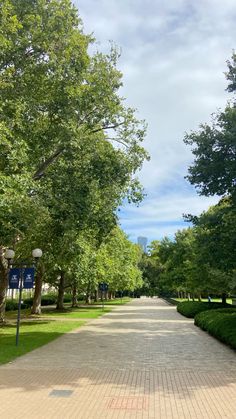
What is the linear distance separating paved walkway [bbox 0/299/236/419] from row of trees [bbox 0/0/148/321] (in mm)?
4882

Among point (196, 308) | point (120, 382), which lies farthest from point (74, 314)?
point (120, 382)

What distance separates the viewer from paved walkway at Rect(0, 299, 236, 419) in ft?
24.8

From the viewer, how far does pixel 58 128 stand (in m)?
18.1

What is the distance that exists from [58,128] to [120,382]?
11.0m

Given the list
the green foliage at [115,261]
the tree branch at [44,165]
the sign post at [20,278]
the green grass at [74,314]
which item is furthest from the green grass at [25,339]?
the green grass at [74,314]

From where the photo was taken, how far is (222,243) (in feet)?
52.4

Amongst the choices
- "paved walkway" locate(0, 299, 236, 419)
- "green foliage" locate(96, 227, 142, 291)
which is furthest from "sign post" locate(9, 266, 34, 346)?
"green foliage" locate(96, 227, 142, 291)

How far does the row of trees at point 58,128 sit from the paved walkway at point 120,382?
4882 millimetres

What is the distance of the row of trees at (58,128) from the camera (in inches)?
632

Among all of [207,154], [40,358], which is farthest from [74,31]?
[40,358]

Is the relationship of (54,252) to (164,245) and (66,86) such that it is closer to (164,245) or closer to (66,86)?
(66,86)

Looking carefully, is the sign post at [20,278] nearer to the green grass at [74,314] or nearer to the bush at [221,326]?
the bush at [221,326]

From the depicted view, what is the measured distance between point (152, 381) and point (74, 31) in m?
14.3

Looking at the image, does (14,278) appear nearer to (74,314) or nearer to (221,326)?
(221,326)
